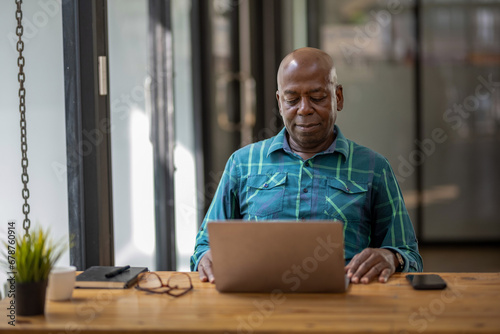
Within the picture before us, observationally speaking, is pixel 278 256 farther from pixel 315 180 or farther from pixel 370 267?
pixel 315 180

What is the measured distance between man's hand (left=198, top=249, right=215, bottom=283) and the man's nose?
1.81ft

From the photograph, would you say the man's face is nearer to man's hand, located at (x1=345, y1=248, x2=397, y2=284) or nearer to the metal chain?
man's hand, located at (x1=345, y1=248, x2=397, y2=284)

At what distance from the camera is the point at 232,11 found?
4652 millimetres

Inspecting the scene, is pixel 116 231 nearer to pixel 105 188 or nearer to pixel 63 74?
pixel 105 188

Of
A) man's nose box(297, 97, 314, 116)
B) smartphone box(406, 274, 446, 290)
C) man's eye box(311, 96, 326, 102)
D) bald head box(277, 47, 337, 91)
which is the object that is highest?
bald head box(277, 47, 337, 91)

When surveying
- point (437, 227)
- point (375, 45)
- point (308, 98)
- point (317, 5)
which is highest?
point (317, 5)

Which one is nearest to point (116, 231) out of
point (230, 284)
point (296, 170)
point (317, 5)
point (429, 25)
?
point (296, 170)

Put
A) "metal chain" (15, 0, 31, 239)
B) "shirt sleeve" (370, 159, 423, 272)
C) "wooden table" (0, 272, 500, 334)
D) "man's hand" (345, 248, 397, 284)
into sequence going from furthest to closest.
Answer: "shirt sleeve" (370, 159, 423, 272) → "metal chain" (15, 0, 31, 239) → "man's hand" (345, 248, 397, 284) → "wooden table" (0, 272, 500, 334)

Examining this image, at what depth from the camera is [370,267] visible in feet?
5.57

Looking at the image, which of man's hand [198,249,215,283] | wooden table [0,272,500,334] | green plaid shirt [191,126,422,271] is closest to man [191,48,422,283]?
green plaid shirt [191,126,422,271]

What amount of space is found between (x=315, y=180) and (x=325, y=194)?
0.06 m

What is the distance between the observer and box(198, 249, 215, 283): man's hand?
66.3 inches

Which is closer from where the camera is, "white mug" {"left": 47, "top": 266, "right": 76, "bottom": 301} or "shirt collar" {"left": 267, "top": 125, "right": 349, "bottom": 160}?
"white mug" {"left": 47, "top": 266, "right": 76, "bottom": 301}

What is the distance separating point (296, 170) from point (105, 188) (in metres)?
0.71
